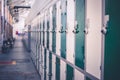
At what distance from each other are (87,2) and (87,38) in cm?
36

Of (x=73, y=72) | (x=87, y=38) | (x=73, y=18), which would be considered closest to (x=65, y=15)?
(x=73, y=18)

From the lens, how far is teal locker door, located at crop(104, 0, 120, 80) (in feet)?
6.82

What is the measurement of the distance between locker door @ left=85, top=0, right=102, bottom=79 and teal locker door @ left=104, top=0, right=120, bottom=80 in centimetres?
14

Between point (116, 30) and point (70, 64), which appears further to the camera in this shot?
point (70, 64)

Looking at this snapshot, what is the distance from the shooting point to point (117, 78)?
83.5 inches

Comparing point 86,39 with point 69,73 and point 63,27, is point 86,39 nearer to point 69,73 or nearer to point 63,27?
point 69,73

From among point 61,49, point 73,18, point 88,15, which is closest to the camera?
point 88,15

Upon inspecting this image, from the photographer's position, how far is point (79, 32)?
2.92 m

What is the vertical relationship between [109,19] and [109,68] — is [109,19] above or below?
above

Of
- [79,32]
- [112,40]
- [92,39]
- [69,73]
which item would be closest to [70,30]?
[79,32]

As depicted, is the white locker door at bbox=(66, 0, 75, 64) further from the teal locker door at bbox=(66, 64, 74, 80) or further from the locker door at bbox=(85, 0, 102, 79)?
the locker door at bbox=(85, 0, 102, 79)

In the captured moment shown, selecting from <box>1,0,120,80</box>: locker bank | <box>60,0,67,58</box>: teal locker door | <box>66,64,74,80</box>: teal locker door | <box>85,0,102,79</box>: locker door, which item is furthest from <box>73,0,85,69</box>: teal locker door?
<box>60,0,67,58</box>: teal locker door

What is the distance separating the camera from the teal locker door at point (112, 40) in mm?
2080

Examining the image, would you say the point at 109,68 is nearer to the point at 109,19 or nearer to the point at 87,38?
the point at 109,19
